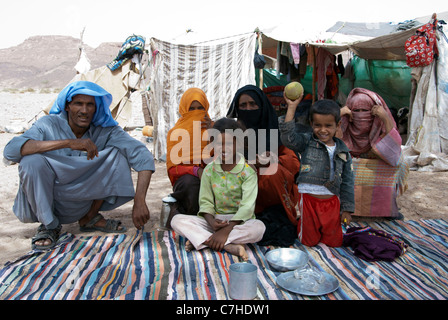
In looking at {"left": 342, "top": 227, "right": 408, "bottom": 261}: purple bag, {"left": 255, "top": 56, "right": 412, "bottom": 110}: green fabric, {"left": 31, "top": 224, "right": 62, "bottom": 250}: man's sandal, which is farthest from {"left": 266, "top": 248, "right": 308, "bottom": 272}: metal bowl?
{"left": 255, "top": 56, "right": 412, "bottom": 110}: green fabric

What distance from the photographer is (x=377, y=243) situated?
2.44 meters

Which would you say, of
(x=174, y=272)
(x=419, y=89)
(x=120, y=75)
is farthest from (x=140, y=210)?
(x=120, y=75)

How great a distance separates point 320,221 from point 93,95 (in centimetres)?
197

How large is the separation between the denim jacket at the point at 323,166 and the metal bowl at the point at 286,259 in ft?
1.81

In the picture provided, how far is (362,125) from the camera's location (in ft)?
10.8

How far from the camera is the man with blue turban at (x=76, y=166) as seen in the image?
8.48ft

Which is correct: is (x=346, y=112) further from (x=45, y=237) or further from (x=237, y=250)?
(x=45, y=237)

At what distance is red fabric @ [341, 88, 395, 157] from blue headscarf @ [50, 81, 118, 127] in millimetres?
2156

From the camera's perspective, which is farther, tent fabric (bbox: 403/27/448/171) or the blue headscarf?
tent fabric (bbox: 403/27/448/171)

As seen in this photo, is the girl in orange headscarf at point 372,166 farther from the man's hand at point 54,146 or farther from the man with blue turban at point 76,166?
the man's hand at point 54,146

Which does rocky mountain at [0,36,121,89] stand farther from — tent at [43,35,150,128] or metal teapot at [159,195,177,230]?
metal teapot at [159,195,177,230]

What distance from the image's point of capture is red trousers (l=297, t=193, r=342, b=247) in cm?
258
